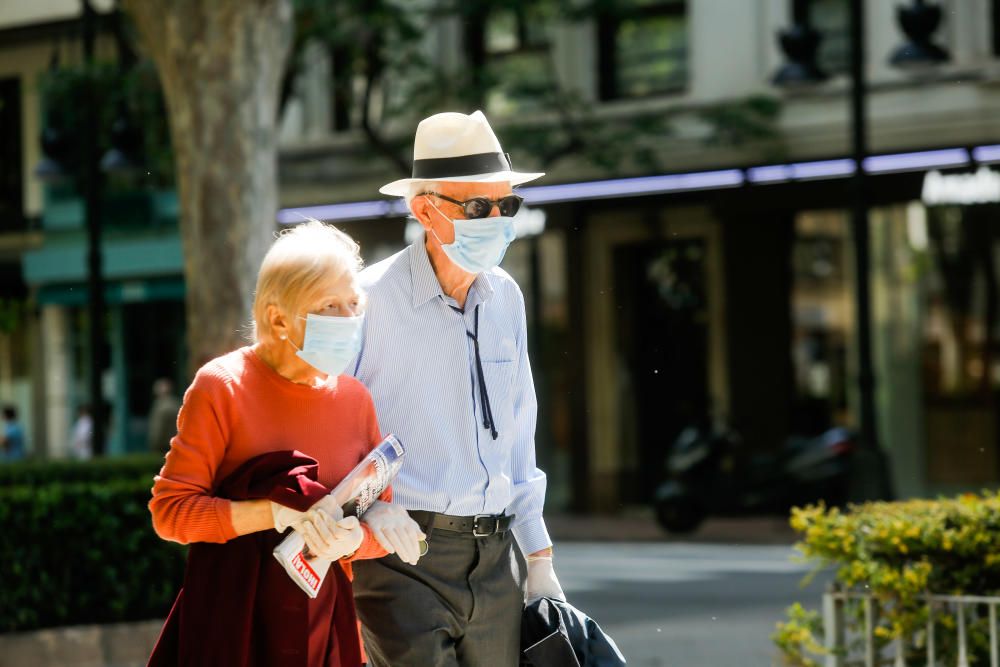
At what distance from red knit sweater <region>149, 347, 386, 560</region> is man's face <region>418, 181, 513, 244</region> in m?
0.67

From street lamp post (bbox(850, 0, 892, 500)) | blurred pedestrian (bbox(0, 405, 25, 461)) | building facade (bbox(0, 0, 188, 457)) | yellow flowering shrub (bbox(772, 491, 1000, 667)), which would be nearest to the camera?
yellow flowering shrub (bbox(772, 491, 1000, 667))

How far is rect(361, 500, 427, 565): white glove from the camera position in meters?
3.35

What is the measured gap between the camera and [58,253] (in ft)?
89.8

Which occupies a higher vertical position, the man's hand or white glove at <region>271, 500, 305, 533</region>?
white glove at <region>271, 500, 305, 533</region>

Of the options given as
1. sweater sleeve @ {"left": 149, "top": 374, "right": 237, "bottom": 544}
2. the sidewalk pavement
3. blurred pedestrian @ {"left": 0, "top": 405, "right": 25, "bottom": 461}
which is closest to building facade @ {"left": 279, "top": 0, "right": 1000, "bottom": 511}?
the sidewalk pavement

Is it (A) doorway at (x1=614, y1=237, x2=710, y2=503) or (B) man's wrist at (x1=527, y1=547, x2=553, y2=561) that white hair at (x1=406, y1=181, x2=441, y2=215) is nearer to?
(B) man's wrist at (x1=527, y1=547, x2=553, y2=561)

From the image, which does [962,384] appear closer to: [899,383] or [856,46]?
[899,383]

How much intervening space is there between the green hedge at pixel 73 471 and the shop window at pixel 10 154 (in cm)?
1974

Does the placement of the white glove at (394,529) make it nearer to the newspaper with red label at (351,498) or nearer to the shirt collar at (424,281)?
the newspaper with red label at (351,498)

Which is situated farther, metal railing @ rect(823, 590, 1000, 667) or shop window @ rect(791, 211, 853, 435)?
shop window @ rect(791, 211, 853, 435)

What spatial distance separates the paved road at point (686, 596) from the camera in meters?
9.36

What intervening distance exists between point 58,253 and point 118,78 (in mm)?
7430

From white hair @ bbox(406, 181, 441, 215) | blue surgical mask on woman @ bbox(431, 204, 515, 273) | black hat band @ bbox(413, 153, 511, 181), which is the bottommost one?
blue surgical mask on woman @ bbox(431, 204, 515, 273)

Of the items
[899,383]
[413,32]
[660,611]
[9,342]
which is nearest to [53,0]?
[9,342]
